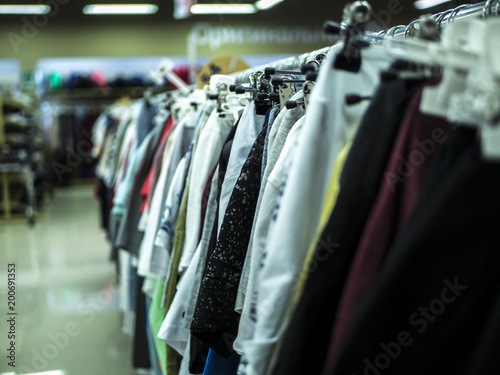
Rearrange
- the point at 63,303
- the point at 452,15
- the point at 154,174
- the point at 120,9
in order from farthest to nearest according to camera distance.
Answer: the point at 120,9, the point at 63,303, the point at 154,174, the point at 452,15

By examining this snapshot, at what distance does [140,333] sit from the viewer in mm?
2529

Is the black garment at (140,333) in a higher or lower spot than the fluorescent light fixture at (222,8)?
lower

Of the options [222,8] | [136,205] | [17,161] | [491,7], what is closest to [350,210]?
[491,7]

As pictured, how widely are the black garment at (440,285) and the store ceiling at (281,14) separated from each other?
871 cm

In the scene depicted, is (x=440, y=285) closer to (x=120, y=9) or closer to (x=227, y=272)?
(x=227, y=272)

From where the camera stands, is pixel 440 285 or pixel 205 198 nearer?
pixel 440 285

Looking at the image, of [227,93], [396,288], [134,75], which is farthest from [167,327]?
[134,75]

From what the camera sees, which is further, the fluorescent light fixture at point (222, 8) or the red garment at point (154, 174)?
the fluorescent light fixture at point (222, 8)

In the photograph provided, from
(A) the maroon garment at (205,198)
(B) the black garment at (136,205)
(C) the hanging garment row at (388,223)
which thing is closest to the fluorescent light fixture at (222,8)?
(B) the black garment at (136,205)

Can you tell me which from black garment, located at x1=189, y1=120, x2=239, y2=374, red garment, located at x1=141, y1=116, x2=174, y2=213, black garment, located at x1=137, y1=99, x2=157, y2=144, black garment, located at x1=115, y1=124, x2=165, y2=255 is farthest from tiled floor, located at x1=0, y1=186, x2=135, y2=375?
black garment, located at x1=189, y1=120, x2=239, y2=374

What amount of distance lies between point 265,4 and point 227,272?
960 centimetres

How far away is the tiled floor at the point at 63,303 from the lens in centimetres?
298

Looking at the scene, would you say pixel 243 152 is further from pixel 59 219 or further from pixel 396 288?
pixel 59 219

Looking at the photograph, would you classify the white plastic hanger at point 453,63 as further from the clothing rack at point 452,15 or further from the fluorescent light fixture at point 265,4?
the fluorescent light fixture at point 265,4
